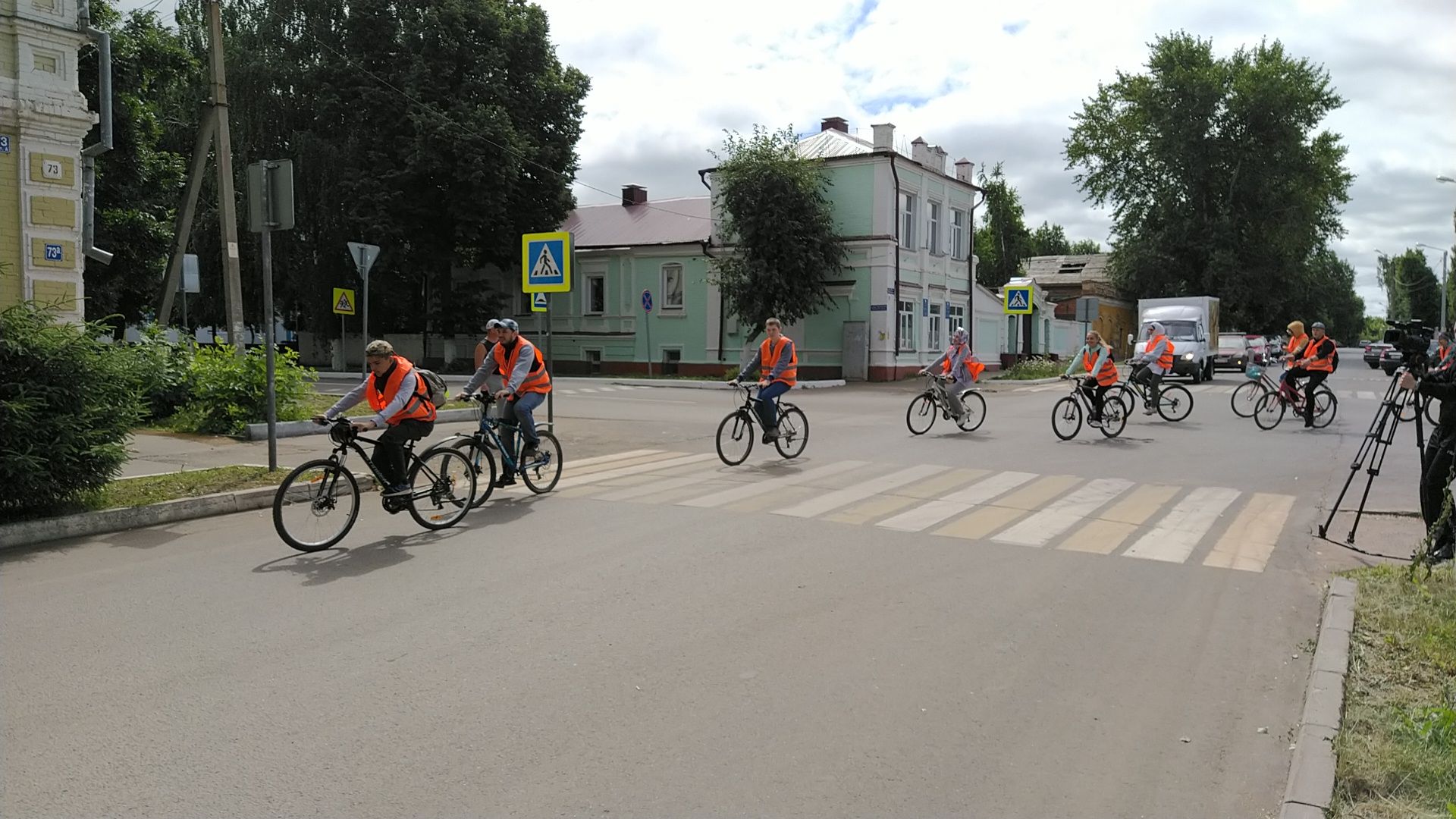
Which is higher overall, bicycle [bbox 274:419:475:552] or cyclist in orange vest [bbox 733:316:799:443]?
cyclist in orange vest [bbox 733:316:799:443]

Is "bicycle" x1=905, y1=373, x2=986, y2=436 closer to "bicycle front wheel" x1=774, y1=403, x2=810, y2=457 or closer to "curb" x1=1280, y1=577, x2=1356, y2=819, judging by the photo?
"bicycle front wheel" x1=774, y1=403, x2=810, y2=457

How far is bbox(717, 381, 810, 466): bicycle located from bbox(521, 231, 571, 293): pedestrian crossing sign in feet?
9.57

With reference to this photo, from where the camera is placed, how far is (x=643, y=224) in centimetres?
4234

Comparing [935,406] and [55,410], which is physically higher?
[55,410]

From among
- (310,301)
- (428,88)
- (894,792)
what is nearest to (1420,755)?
(894,792)

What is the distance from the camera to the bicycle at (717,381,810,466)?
1248 centimetres

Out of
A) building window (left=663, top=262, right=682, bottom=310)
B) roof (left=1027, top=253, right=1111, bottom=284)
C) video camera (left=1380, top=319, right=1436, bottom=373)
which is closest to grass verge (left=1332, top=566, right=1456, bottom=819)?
video camera (left=1380, top=319, right=1436, bottom=373)

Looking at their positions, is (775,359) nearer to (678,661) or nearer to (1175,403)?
(678,661)

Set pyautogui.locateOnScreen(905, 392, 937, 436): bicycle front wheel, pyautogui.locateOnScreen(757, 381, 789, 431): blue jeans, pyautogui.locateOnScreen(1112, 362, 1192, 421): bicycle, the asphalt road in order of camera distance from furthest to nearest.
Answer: pyautogui.locateOnScreen(1112, 362, 1192, 421): bicycle → pyautogui.locateOnScreen(905, 392, 937, 436): bicycle front wheel → pyautogui.locateOnScreen(757, 381, 789, 431): blue jeans → the asphalt road

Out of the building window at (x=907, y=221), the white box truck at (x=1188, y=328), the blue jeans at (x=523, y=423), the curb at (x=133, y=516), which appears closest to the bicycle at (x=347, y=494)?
the curb at (x=133, y=516)

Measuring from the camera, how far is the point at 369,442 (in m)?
8.06

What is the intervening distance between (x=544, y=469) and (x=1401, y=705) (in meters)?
7.61

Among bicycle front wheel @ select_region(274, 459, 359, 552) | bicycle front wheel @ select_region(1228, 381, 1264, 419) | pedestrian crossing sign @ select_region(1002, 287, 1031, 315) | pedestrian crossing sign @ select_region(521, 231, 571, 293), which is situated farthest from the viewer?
pedestrian crossing sign @ select_region(1002, 287, 1031, 315)

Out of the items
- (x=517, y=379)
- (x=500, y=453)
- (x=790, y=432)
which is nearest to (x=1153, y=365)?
(x=790, y=432)
